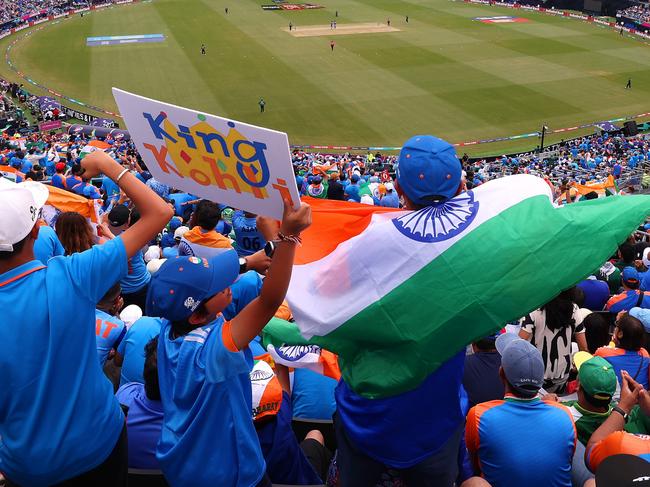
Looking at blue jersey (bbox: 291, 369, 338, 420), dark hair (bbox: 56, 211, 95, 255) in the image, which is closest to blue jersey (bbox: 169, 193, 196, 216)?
dark hair (bbox: 56, 211, 95, 255)

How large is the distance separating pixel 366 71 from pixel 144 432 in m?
35.7

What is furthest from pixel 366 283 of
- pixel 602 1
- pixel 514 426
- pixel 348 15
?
pixel 602 1

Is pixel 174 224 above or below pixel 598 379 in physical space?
below

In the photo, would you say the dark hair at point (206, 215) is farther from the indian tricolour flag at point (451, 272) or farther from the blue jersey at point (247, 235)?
the indian tricolour flag at point (451, 272)

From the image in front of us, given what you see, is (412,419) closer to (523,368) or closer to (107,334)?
(523,368)

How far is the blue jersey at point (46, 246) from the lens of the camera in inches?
189

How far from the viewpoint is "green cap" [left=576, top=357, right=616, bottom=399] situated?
4.09m

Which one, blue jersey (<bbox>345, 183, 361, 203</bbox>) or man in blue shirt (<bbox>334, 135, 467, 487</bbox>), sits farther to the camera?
blue jersey (<bbox>345, 183, 361, 203</bbox>)

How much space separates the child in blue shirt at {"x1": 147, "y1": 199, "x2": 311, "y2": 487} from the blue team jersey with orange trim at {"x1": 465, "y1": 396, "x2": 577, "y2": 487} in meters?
1.43

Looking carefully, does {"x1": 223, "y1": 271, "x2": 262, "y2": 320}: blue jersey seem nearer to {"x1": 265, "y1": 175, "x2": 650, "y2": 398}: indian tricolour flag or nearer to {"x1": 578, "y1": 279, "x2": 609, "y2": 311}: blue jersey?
{"x1": 265, "y1": 175, "x2": 650, "y2": 398}: indian tricolour flag

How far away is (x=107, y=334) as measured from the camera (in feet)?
15.9

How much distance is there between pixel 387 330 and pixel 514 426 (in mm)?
1400

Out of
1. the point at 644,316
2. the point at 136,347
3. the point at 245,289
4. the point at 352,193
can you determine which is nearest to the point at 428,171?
the point at 245,289

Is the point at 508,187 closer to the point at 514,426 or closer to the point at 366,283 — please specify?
the point at 366,283
